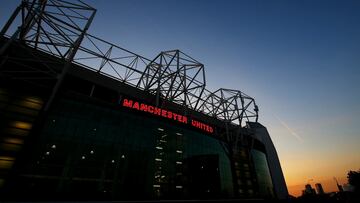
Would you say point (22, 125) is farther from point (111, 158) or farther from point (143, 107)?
point (143, 107)

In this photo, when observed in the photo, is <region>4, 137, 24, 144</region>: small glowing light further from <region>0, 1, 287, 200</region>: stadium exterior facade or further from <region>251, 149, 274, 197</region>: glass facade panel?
<region>251, 149, 274, 197</region>: glass facade panel

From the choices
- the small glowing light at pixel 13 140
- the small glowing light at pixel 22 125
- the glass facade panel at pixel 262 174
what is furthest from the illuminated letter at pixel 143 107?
the glass facade panel at pixel 262 174

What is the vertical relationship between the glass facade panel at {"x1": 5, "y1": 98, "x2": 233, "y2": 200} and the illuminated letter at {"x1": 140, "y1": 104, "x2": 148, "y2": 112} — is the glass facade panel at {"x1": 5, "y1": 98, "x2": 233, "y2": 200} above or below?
below

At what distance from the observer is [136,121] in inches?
1182

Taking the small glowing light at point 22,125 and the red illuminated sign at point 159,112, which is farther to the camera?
the red illuminated sign at point 159,112

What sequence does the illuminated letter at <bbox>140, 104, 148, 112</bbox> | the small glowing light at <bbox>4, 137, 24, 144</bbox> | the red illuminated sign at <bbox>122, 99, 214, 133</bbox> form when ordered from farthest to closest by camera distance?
the illuminated letter at <bbox>140, 104, 148, 112</bbox> → the red illuminated sign at <bbox>122, 99, 214, 133</bbox> → the small glowing light at <bbox>4, 137, 24, 144</bbox>

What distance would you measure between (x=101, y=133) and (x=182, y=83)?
60.0ft

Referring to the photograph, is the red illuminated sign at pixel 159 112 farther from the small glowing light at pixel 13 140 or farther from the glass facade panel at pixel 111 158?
the small glowing light at pixel 13 140

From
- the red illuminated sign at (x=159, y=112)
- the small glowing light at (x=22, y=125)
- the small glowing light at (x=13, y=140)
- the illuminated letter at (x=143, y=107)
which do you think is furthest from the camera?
the illuminated letter at (x=143, y=107)

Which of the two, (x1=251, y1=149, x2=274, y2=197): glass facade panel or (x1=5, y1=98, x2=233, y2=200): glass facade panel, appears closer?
(x1=5, y1=98, x2=233, y2=200): glass facade panel

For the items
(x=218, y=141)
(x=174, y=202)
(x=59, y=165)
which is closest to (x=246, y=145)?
(x=218, y=141)

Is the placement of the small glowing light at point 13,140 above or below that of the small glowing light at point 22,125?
below

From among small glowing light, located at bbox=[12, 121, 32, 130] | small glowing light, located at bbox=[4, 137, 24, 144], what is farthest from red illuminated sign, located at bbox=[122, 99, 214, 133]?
small glowing light, located at bbox=[4, 137, 24, 144]

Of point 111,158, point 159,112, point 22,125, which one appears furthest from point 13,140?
point 159,112
